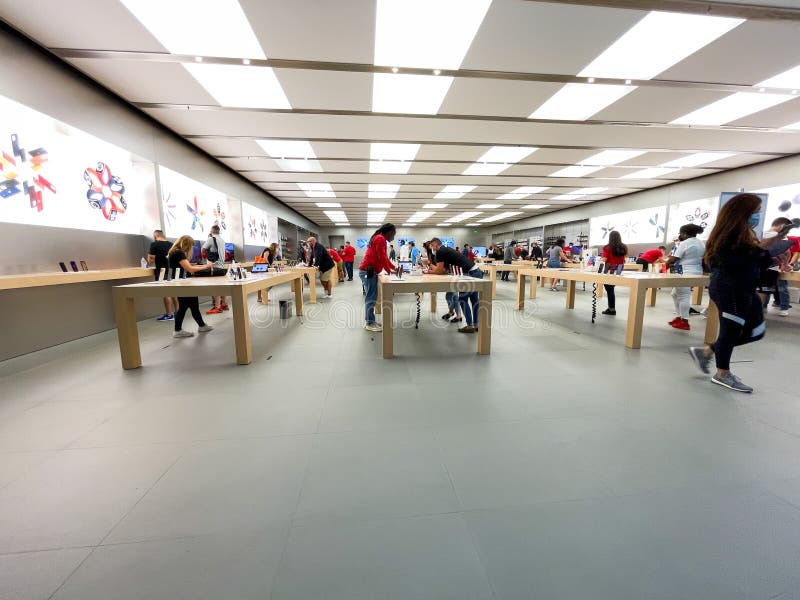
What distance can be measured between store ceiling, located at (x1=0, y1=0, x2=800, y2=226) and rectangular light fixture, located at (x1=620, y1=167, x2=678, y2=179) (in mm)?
736

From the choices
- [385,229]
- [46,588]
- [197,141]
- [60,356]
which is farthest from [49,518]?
[197,141]

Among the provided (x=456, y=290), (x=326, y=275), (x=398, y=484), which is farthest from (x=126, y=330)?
(x=326, y=275)

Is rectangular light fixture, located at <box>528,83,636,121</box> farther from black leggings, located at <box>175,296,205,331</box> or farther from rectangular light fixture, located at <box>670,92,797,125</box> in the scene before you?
black leggings, located at <box>175,296,205,331</box>

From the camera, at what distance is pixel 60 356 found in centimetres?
340

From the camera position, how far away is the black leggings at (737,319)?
2320mm

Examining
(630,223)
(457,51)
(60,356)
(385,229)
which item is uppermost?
(457,51)

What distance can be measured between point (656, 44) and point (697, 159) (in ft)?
20.1

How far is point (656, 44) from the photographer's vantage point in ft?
10.9

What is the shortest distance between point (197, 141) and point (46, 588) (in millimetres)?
7283

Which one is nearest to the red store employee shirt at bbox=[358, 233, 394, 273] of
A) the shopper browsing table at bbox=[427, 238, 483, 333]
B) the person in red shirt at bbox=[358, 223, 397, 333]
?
the person in red shirt at bbox=[358, 223, 397, 333]

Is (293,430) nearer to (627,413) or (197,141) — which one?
(627,413)

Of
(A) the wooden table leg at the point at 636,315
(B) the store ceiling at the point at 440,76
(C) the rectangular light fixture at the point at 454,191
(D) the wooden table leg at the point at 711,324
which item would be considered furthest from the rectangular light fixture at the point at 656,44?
(C) the rectangular light fixture at the point at 454,191

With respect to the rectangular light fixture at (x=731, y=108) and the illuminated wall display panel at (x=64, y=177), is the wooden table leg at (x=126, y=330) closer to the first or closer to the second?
the illuminated wall display panel at (x=64, y=177)

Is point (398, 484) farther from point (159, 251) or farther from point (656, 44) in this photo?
point (159, 251)
